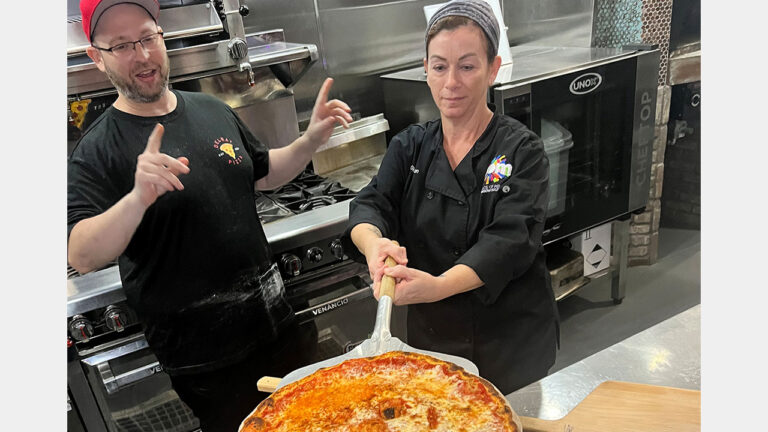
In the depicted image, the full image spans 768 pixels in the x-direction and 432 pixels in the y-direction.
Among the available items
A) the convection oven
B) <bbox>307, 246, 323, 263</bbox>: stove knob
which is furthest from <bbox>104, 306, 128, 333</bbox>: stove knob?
the convection oven

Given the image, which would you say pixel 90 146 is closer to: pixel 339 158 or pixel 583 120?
pixel 339 158

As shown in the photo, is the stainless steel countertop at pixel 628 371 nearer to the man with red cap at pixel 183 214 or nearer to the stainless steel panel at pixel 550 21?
the man with red cap at pixel 183 214

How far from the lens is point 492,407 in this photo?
3.03 feet

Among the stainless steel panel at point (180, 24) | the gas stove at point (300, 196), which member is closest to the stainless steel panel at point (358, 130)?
the gas stove at point (300, 196)

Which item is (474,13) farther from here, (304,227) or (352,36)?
(352,36)

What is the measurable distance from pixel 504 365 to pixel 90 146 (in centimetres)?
117

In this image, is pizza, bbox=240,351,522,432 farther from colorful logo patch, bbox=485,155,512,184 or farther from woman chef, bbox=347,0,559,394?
colorful logo patch, bbox=485,155,512,184

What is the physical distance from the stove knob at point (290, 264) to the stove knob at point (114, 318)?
44cm

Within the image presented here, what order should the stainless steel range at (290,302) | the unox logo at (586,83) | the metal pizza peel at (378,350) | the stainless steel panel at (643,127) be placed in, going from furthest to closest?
1. the stainless steel panel at (643,127)
2. the unox logo at (586,83)
3. the stainless steel range at (290,302)
4. the metal pizza peel at (378,350)

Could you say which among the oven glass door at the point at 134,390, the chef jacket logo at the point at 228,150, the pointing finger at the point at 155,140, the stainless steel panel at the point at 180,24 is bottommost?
the oven glass door at the point at 134,390

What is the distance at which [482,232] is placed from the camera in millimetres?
1254

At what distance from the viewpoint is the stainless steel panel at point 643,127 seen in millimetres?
2303

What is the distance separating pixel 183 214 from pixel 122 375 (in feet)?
1.75

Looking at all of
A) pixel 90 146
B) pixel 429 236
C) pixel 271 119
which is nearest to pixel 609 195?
pixel 429 236
